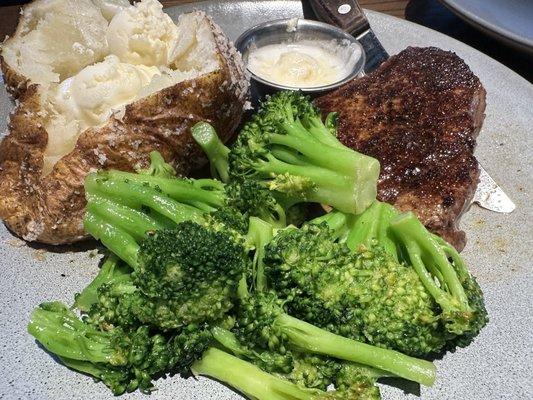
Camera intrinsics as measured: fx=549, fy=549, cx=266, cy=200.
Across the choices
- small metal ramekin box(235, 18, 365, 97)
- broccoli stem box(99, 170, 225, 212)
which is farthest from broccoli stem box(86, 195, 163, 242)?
small metal ramekin box(235, 18, 365, 97)

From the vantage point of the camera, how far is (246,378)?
2.21 metres

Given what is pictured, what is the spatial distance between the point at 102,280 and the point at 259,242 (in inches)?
30.0

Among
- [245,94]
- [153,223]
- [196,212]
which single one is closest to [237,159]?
[196,212]

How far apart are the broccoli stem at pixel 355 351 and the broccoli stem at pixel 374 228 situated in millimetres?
485

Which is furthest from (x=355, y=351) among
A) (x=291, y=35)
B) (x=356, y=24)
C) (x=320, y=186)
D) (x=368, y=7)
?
(x=368, y=7)

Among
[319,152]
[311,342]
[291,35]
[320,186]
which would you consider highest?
[319,152]

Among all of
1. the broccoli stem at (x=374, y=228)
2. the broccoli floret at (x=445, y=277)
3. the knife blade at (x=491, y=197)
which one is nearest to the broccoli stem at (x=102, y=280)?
the broccoli stem at (x=374, y=228)

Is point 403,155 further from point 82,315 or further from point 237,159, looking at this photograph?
point 82,315

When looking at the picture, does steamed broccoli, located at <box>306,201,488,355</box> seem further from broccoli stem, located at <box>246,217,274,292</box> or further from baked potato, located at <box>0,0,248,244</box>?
baked potato, located at <box>0,0,248,244</box>

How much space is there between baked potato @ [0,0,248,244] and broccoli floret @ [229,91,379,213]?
387mm

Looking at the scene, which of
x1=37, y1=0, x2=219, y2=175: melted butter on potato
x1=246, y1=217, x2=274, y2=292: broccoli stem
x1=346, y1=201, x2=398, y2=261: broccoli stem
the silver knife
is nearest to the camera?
x1=246, y1=217, x2=274, y2=292: broccoli stem

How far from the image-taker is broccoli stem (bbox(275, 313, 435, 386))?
220cm

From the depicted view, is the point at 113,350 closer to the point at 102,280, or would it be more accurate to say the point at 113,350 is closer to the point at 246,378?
the point at 102,280

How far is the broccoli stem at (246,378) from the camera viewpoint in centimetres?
214
